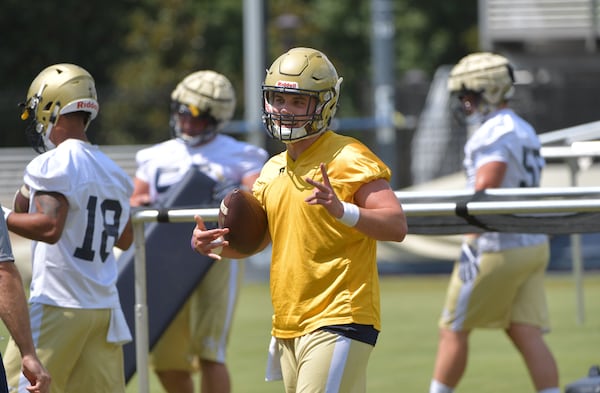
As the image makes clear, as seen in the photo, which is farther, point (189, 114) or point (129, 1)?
point (129, 1)

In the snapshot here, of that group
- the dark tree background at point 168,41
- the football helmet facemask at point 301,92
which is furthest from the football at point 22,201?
the dark tree background at point 168,41

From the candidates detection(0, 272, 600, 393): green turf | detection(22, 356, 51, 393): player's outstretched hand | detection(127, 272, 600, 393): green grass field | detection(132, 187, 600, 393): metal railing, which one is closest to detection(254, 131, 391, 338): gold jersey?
detection(132, 187, 600, 393): metal railing

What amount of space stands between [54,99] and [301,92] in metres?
1.21

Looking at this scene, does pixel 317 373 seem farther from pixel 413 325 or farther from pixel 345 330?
pixel 413 325

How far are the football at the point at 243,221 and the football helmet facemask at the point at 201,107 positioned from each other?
2378mm

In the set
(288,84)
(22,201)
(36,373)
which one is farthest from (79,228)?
(288,84)

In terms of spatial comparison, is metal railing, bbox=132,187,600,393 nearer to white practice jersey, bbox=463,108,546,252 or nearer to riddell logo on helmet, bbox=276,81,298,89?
white practice jersey, bbox=463,108,546,252

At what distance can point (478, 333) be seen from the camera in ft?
36.5

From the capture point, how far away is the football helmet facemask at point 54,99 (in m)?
5.70

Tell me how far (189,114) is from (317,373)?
9.69ft

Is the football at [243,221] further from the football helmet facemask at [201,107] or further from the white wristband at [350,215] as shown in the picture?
the football helmet facemask at [201,107]

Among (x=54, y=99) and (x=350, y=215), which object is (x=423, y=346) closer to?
(x=54, y=99)

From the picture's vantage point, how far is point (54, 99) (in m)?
5.70

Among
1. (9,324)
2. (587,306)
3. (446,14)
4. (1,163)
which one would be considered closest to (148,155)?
(9,324)
